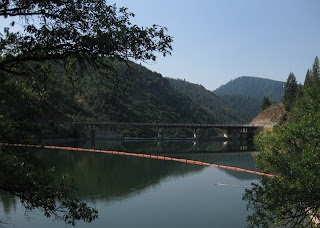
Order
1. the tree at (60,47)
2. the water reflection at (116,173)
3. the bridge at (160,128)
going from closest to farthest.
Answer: the tree at (60,47) < the water reflection at (116,173) < the bridge at (160,128)

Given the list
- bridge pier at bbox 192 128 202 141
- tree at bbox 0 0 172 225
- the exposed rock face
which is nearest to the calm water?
tree at bbox 0 0 172 225

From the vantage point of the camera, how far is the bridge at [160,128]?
92.1 meters

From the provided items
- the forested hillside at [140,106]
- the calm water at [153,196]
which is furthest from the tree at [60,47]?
the forested hillside at [140,106]

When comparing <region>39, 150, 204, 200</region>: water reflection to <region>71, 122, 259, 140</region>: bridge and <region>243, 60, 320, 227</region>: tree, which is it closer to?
<region>243, 60, 320, 227</region>: tree

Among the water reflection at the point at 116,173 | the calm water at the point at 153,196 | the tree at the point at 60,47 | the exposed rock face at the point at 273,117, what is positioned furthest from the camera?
the exposed rock face at the point at 273,117

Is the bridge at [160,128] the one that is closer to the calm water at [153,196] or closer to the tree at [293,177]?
the calm water at [153,196]

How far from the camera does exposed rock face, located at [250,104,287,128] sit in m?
87.8

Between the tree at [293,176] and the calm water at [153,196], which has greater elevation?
the tree at [293,176]

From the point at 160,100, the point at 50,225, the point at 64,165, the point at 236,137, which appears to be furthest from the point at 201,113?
the point at 50,225

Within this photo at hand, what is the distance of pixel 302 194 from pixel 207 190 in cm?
1792

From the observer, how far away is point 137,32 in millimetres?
6078

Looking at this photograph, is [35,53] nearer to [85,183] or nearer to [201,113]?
[85,183]

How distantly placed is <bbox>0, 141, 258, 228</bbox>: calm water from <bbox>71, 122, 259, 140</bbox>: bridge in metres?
52.3

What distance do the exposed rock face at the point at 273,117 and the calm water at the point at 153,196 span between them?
56560mm
